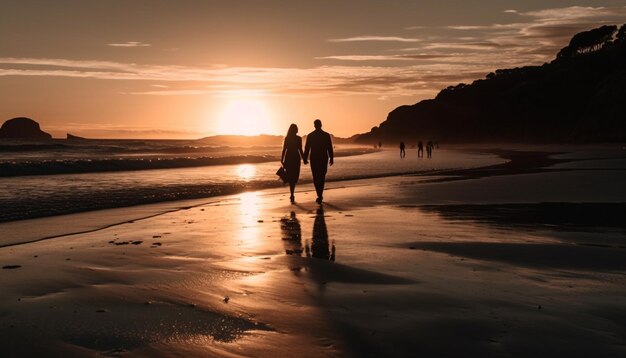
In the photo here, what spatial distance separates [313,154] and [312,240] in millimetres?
7539

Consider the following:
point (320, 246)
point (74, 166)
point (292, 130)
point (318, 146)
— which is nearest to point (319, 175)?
point (318, 146)

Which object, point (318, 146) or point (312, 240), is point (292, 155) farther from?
point (312, 240)

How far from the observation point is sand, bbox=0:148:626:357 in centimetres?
430

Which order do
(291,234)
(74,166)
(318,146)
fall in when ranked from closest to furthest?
1. (291,234)
2. (318,146)
3. (74,166)

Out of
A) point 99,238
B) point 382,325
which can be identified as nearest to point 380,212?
point 99,238

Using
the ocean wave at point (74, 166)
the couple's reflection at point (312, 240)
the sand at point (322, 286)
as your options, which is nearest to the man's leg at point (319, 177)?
the couple's reflection at point (312, 240)

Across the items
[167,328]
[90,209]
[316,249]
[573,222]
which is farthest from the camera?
[90,209]

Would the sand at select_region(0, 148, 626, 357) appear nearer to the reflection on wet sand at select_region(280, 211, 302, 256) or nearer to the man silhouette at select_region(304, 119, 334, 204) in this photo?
the reflection on wet sand at select_region(280, 211, 302, 256)

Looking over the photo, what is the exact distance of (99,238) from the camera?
9.81 m

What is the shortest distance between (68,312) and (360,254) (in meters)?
4.05

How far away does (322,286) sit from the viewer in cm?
613

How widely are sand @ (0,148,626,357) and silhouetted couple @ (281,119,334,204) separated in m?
4.19

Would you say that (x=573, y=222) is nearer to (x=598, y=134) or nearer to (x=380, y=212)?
(x=380, y=212)

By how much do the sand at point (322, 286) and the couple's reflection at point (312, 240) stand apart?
0.06 meters
